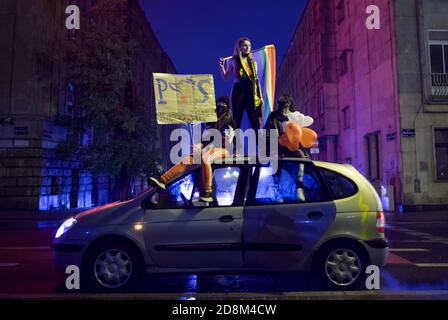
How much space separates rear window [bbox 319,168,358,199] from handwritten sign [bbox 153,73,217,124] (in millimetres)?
1859

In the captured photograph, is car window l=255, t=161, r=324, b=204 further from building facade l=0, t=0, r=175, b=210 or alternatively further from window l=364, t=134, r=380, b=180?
window l=364, t=134, r=380, b=180

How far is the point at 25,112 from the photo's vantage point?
17.5 metres

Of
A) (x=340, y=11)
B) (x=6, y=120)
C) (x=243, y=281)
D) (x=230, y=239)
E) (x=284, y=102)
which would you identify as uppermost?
(x=340, y=11)

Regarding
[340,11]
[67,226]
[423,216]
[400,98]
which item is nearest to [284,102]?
[67,226]

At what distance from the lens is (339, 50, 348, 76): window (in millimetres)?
24712

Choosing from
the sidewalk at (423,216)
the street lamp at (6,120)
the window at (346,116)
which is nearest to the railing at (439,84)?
the sidewalk at (423,216)

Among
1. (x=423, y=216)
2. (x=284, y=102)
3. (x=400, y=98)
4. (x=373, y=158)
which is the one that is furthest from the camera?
(x=373, y=158)

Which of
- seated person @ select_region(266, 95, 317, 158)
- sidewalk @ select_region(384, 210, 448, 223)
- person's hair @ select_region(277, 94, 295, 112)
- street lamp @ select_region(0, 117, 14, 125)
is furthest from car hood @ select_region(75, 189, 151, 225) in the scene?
street lamp @ select_region(0, 117, 14, 125)

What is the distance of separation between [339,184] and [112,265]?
314 centimetres

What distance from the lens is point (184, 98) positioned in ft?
19.4

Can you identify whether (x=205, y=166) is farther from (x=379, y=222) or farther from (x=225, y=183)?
(x=379, y=222)

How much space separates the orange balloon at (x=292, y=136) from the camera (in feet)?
18.1

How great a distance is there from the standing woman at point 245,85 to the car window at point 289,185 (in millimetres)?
1464
